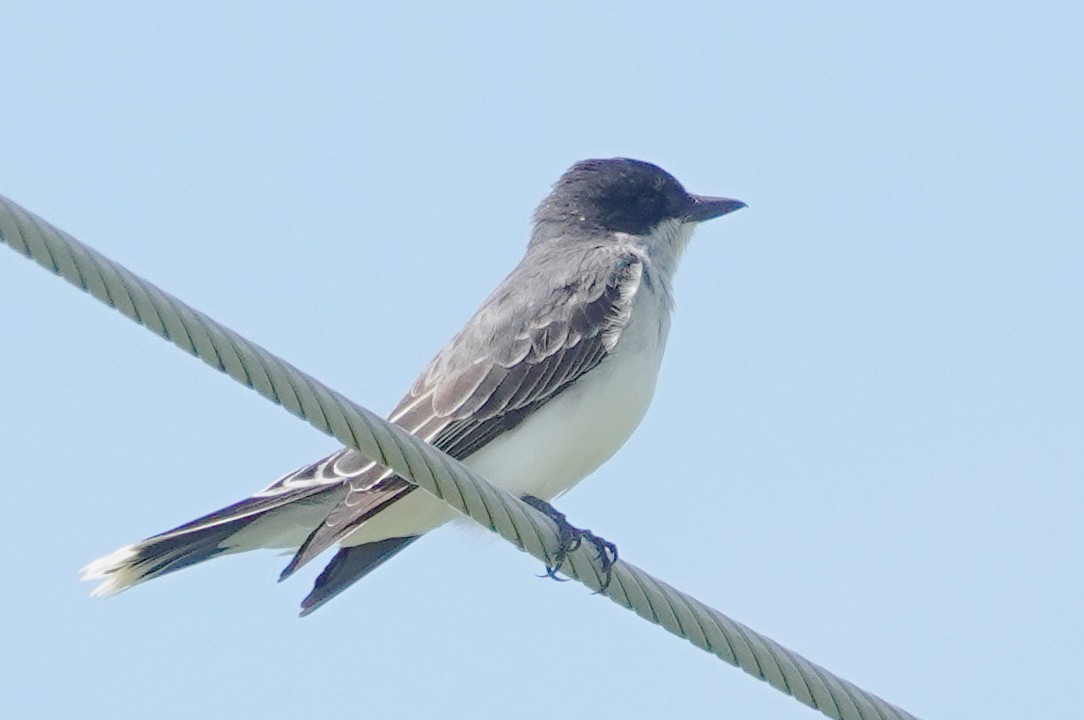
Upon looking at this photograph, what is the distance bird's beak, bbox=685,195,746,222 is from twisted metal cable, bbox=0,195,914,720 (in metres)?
3.89

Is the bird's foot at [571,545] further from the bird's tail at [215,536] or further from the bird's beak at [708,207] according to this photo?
the bird's beak at [708,207]

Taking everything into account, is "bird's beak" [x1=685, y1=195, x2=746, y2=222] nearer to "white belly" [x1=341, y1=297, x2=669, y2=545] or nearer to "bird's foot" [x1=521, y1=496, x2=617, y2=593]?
"white belly" [x1=341, y1=297, x2=669, y2=545]

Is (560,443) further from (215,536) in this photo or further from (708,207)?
(708,207)

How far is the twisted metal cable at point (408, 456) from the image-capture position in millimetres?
4750

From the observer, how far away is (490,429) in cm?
823

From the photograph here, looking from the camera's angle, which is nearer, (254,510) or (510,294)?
(254,510)

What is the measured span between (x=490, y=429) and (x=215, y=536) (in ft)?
4.25

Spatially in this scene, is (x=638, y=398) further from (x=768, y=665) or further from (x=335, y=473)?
(x=768, y=665)

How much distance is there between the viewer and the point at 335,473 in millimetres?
8156

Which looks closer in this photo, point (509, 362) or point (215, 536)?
point (215, 536)

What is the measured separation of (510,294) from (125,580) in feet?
7.49

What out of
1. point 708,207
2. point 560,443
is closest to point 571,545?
point 560,443

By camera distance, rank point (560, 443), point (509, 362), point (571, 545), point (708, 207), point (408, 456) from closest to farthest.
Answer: point (408, 456), point (571, 545), point (560, 443), point (509, 362), point (708, 207)

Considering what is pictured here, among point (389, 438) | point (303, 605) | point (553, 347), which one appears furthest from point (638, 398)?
point (389, 438)
